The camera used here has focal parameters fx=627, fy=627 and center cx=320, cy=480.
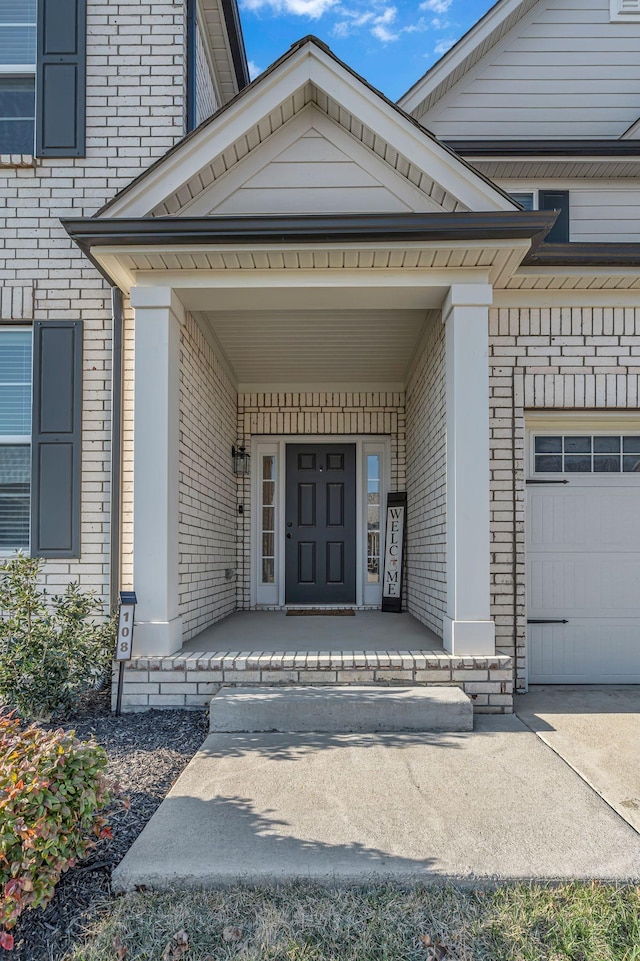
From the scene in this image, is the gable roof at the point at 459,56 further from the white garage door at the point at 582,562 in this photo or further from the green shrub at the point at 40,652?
the green shrub at the point at 40,652

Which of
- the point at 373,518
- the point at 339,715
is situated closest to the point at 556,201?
the point at 373,518

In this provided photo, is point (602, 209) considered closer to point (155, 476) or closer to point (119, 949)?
point (155, 476)

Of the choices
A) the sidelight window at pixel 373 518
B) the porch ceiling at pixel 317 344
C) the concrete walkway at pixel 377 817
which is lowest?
the concrete walkway at pixel 377 817

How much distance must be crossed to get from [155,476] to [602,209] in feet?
16.5

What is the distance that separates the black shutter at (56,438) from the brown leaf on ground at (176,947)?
332 cm

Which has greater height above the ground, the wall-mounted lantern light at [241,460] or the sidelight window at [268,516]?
the wall-mounted lantern light at [241,460]

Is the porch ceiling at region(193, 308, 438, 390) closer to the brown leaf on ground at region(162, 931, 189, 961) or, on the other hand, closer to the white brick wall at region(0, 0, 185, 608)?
the white brick wall at region(0, 0, 185, 608)

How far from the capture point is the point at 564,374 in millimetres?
4891

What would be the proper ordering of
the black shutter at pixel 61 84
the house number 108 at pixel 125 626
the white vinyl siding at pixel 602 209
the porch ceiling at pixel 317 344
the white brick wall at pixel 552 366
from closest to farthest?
1. the house number 108 at pixel 125 626
2. the white brick wall at pixel 552 366
3. the black shutter at pixel 61 84
4. the porch ceiling at pixel 317 344
5. the white vinyl siding at pixel 602 209

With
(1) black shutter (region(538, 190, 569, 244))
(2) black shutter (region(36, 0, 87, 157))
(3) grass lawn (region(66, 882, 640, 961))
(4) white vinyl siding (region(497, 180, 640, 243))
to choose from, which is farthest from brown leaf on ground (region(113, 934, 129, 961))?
(4) white vinyl siding (region(497, 180, 640, 243))

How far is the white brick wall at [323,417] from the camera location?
745cm

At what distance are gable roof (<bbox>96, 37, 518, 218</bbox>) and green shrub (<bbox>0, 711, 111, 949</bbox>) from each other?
3.34 metres

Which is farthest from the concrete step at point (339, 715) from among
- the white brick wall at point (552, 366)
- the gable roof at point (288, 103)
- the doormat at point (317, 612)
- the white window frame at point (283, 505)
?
the white window frame at point (283, 505)

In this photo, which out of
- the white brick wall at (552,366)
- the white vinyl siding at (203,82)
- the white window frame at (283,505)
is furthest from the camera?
the white window frame at (283,505)
